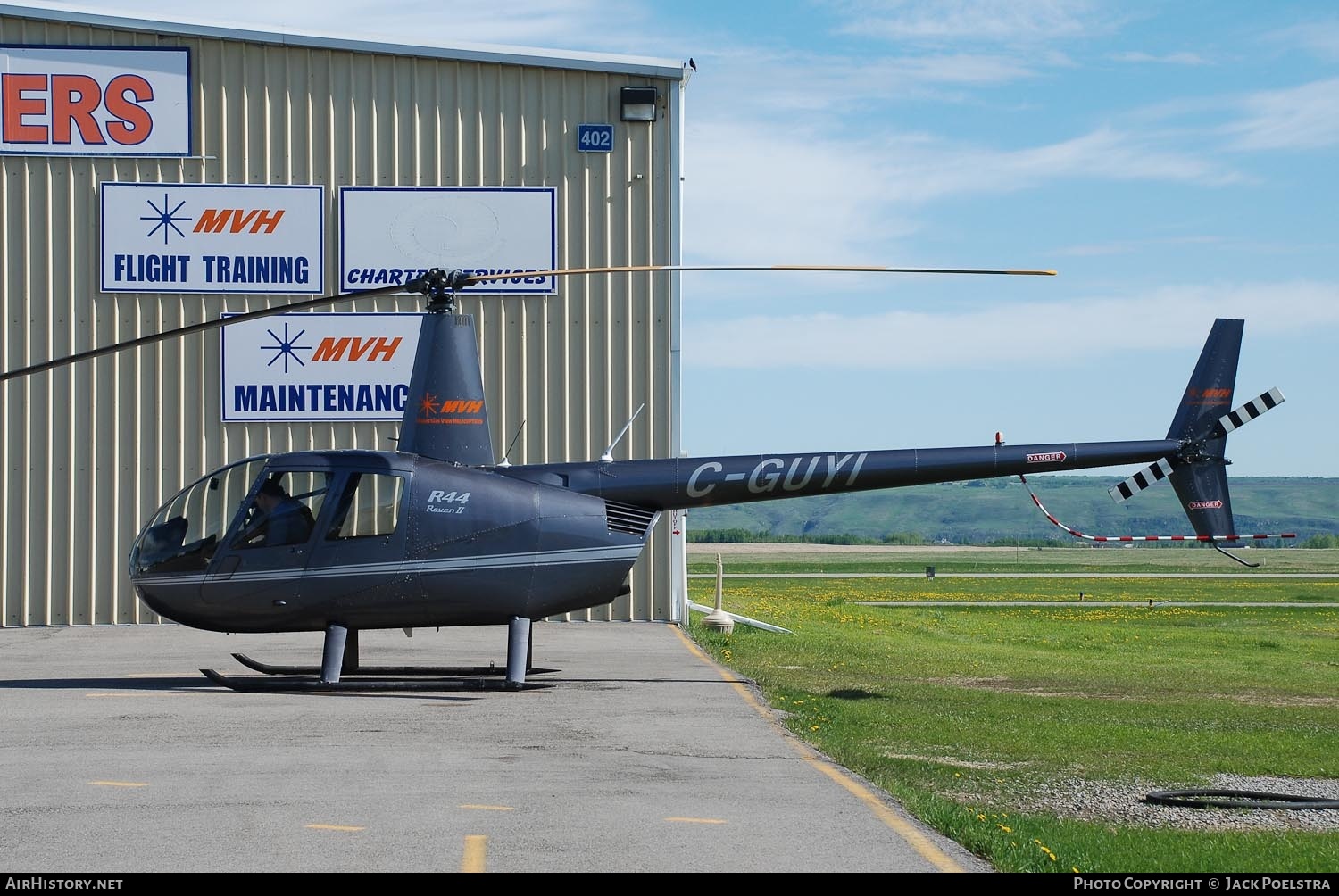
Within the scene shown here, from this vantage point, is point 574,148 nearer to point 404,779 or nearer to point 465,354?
point 465,354

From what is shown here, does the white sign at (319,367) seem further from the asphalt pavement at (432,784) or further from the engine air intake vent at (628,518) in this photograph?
the engine air intake vent at (628,518)

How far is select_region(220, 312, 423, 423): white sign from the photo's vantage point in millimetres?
22516

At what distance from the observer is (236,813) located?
787cm

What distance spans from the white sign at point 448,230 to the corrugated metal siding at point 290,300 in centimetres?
21

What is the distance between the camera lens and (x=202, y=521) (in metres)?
13.8

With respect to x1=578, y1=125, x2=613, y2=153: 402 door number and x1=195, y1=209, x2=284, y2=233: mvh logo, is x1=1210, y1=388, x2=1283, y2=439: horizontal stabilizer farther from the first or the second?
x1=195, y1=209, x2=284, y2=233: mvh logo

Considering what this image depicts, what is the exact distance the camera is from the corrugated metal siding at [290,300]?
73.5 feet

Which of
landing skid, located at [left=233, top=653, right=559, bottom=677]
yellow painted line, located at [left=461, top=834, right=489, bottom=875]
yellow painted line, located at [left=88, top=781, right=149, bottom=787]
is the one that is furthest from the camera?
landing skid, located at [left=233, top=653, right=559, bottom=677]

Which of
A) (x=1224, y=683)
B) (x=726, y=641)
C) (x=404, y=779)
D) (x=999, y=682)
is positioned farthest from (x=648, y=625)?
(x=404, y=779)

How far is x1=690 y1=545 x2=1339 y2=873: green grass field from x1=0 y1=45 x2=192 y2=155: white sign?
37.7ft

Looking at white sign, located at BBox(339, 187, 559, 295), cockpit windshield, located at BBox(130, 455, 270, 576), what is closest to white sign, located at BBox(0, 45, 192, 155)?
white sign, located at BBox(339, 187, 559, 295)

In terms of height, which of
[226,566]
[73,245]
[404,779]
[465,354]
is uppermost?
[73,245]
